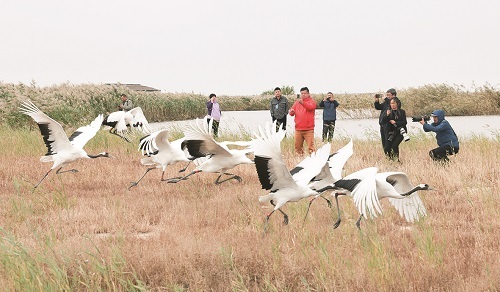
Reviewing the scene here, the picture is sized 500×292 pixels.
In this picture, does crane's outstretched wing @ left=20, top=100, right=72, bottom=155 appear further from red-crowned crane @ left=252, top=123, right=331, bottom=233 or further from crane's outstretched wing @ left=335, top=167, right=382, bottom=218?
crane's outstretched wing @ left=335, top=167, right=382, bottom=218

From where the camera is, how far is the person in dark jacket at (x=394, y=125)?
10.4 m

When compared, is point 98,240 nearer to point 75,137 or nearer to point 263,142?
point 263,142

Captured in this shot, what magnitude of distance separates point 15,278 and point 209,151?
3.76 metres

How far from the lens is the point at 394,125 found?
10.5 m

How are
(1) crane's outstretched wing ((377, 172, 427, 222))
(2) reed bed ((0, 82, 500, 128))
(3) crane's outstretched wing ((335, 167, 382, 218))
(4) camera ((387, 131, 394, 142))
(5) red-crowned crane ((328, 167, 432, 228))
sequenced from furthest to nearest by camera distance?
(2) reed bed ((0, 82, 500, 128)), (4) camera ((387, 131, 394, 142)), (1) crane's outstretched wing ((377, 172, 427, 222)), (5) red-crowned crane ((328, 167, 432, 228)), (3) crane's outstretched wing ((335, 167, 382, 218))

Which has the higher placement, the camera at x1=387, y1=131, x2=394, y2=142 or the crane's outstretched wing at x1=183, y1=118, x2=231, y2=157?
the crane's outstretched wing at x1=183, y1=118, x2=231, y2=157

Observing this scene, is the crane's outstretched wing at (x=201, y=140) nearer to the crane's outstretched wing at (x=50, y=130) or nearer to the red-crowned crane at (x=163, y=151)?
the red-crowned crane at (x=163, y=151)

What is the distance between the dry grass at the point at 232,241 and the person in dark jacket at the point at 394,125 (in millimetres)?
1383

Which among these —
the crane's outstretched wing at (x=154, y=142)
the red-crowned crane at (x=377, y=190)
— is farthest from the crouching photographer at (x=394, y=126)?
the crane's outstretched wing at (x=154, y=142)

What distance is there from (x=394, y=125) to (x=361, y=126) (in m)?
13.2

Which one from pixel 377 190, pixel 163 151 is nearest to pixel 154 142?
pixel 163 151

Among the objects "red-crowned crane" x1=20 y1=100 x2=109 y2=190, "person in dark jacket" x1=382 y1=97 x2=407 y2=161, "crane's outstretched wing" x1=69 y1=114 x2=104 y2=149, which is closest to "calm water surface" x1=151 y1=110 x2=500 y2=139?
"crane's outstretched wing" x1=69 y1=114 x2=104 y2=149

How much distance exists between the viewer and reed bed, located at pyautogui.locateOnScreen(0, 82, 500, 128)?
1964cm

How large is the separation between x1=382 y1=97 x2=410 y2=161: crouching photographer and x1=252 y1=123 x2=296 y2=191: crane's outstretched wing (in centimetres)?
520
